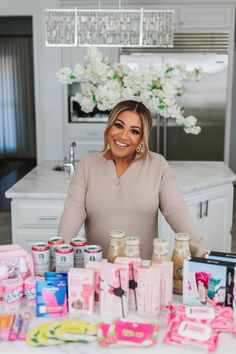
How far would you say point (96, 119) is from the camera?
19.1 ft

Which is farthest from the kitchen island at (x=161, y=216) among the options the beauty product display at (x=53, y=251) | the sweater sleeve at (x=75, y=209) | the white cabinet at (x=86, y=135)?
the white cabinet at (x=86, y=135)

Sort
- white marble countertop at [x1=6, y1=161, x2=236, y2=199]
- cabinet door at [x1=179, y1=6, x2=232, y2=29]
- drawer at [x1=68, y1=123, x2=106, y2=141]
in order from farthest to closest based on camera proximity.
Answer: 1. drawer at [x1=68, y1=123, x2=106, y2=141]
2. cabinet door at [x1=179, y1=6, x2=232, y2=29]
3. white marble countertop at [x1=6, y1=161, x2=236, y2=199]

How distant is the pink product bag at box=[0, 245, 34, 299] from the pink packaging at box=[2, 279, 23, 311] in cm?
5

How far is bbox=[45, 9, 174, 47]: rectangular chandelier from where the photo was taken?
10.1 ft

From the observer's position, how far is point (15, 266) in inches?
61.3

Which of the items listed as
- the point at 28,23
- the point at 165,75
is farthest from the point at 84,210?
the point at 28,23

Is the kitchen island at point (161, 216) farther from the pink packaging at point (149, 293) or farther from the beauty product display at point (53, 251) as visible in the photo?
the pink packaging at point (149, 293)

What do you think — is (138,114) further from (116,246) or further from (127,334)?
(127,334)

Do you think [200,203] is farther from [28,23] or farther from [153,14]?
[28,23]

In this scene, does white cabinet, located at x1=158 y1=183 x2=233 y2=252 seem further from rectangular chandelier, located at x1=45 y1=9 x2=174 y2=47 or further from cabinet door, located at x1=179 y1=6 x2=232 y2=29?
cabinet door, located at x1=179 y1=6 x2=232 y2=29

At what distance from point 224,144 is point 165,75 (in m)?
3.27

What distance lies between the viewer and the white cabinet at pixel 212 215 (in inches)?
127

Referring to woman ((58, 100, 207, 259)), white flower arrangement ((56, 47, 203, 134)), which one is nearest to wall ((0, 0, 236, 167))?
white flower arrangement ((56, 47, 203, 134))

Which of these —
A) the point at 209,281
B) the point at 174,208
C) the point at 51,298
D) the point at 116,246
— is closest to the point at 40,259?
the point at 51,298
